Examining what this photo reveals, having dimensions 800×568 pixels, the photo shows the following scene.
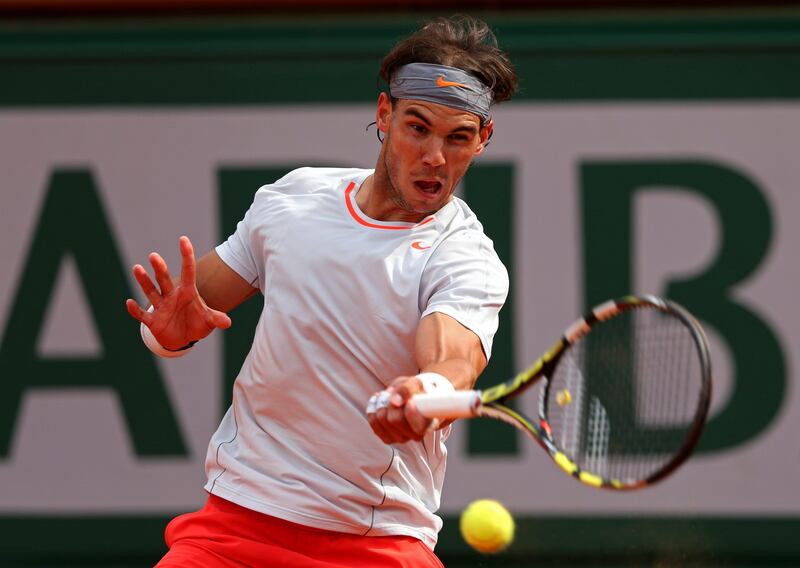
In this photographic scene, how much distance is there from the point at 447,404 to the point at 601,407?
79 cm

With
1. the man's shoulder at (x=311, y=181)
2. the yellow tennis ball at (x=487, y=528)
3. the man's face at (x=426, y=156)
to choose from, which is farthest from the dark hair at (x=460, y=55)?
the yellow tennis ball at (x=487, y=528)

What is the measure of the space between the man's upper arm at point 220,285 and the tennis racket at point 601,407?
2.29 ft

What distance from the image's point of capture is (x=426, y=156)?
2963 mm

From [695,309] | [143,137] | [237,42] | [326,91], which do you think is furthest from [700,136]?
[143,137]

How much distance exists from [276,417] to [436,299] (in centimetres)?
45

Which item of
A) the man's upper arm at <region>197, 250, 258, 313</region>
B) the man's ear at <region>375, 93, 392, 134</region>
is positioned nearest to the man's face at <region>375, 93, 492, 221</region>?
Answer: the man's ear at <region>375, 93, 392, 134</region>

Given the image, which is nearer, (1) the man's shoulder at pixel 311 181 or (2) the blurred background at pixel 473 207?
(1) the man's shoulder at pixel 311 181

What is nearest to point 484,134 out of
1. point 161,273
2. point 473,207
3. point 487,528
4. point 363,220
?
point 363,220

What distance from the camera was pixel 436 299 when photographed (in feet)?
9.27

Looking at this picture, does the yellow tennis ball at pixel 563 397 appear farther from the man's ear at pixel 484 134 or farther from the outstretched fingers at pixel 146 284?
the outstretched fingers at pixel 146 284

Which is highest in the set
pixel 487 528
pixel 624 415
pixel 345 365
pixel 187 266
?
pixel 187 266

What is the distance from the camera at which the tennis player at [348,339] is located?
2879 millimetres

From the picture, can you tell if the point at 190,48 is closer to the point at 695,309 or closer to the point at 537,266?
the point at 537,266

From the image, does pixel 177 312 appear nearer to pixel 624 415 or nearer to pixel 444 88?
pixel 444 88
